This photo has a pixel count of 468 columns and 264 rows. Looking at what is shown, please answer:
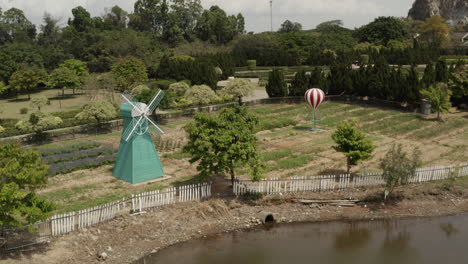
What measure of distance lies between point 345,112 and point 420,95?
6928mm

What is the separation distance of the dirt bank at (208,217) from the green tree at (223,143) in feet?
6.37

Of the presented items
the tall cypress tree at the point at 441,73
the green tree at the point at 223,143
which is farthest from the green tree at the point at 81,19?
the green tree at the point at 223,143

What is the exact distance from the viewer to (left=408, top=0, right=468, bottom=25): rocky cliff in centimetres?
14985

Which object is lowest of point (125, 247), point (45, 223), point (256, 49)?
point (125, 247)

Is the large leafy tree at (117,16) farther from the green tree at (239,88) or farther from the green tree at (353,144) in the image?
the green tree at (353,144)

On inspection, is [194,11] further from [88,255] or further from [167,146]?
[88,255]


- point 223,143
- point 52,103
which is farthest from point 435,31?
point 223,143

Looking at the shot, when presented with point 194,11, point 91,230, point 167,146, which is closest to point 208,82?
point 167,146

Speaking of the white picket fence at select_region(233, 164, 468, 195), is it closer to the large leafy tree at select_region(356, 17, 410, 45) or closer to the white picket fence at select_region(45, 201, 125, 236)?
the white picket fence at select_region(45, 201, 125, 236)

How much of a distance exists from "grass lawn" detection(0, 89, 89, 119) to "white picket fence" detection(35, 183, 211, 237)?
30669mm

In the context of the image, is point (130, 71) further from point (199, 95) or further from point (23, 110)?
point (199, 95)

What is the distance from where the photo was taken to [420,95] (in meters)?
42.1

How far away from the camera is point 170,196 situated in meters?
23.3

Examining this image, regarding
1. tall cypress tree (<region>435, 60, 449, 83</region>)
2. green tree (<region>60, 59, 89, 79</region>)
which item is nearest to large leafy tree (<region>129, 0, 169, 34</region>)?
green tree (<region>60, 59, 89, 79</region>)
